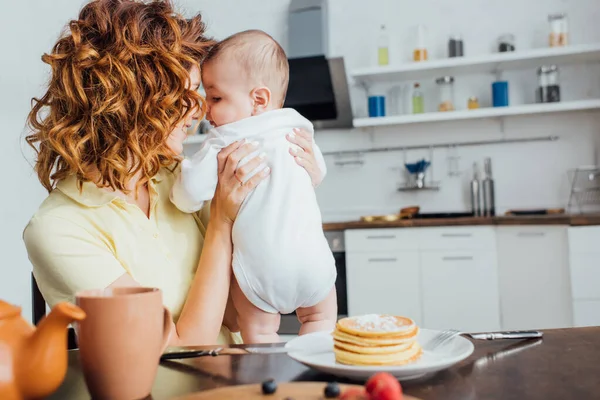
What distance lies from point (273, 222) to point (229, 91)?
41cm

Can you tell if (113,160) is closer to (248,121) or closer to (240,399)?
(248,121)

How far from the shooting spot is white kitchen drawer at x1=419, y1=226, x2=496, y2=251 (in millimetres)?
3705

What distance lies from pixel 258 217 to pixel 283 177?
0.12 meters

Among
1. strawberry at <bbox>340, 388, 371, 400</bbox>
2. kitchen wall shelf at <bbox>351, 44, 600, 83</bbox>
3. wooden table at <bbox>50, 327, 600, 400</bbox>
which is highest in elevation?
kitchen wall shelf at <bbox>351, 44, 600, 83</bbox>

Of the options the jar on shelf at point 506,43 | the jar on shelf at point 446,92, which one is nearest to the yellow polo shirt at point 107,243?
the jar on shelf at point 446,92

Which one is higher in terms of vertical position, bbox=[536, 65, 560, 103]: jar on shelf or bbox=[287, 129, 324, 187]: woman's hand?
bbox=[536, 65, 560, 103]: jar on shelf

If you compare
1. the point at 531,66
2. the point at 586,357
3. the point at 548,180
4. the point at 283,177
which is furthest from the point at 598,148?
the point at 586,357

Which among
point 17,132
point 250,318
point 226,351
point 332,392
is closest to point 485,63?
point 17,132

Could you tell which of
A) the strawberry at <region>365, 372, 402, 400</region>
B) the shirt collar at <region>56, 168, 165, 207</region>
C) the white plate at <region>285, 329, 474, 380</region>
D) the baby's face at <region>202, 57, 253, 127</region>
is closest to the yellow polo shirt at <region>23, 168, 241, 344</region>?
the shirt collar at <region>56, 168, 165, 207</region>

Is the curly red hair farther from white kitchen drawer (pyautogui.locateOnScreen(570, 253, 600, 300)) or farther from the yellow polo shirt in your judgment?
white kitchen drawer (pyautogui.locateOnScreen(570, 253, 600, 300))

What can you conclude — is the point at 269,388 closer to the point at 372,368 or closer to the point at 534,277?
the point at 372,368

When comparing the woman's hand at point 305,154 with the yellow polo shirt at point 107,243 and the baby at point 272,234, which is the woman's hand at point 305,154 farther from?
the yellow polo shirt at point 107,243

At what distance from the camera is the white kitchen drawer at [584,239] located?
340 centimetres

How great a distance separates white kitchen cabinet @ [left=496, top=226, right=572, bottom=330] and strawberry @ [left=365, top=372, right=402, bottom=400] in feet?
10.8
